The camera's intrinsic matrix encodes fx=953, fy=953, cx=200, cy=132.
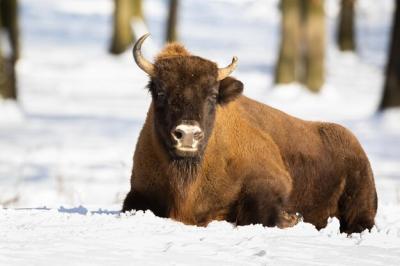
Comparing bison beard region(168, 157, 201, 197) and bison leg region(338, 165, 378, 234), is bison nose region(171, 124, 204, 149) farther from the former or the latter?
bison leg region(338, 165, 378, 234)

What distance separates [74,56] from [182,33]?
10100 millimetres

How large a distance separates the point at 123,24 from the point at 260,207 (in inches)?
872

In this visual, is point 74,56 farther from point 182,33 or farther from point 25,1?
point 25,1

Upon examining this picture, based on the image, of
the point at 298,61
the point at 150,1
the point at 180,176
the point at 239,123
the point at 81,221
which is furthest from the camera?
the point at 150,1

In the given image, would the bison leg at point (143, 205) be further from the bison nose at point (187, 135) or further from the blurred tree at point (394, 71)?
the blurred tree at point (394, 71)

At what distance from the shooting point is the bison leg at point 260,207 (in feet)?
23.4

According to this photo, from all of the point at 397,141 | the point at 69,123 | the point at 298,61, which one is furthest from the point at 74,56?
the point at 397,141

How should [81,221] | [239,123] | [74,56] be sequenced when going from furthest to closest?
1. [74,56]
2. [239,123]
3. [81,221]

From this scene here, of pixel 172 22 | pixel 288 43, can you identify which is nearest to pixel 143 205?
pixel 288 43

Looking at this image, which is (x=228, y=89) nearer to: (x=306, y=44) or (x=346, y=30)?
(x=306, y=44)

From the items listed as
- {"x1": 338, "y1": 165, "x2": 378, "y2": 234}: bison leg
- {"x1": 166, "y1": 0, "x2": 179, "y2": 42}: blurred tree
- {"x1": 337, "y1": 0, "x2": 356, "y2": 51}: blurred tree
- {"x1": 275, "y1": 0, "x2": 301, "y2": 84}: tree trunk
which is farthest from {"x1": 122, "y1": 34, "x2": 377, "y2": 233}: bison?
{"x1": 337, "y1": 0, "x2": 356, "y2": 51}: blurred tree

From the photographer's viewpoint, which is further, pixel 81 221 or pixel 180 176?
pixel 180 176

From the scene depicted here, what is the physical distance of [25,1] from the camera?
4731cm

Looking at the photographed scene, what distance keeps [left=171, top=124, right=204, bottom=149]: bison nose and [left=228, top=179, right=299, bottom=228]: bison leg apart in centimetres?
77
